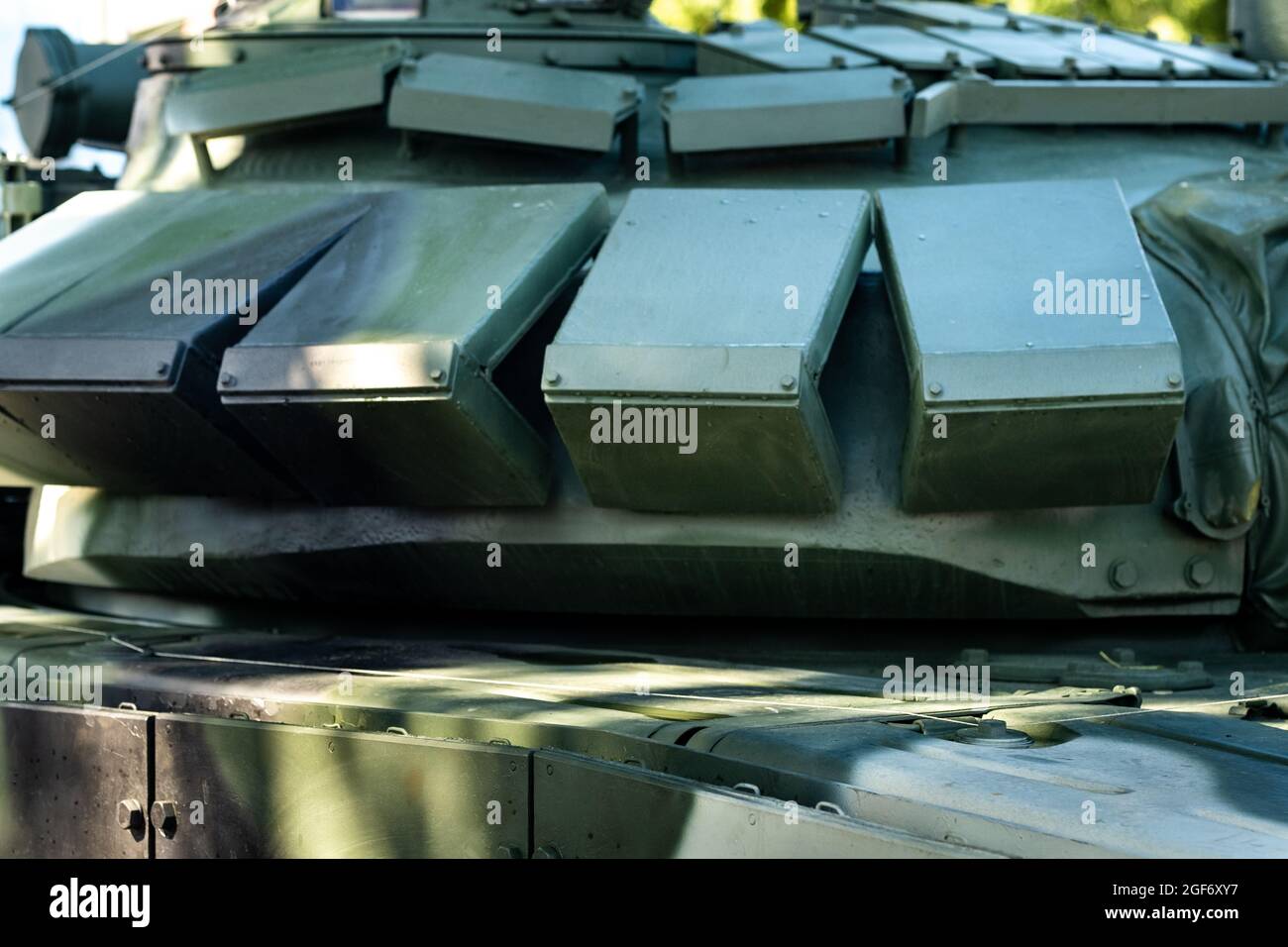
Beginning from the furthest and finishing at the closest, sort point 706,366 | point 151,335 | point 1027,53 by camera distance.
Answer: point 1027,53, point 151,335, point 706,366

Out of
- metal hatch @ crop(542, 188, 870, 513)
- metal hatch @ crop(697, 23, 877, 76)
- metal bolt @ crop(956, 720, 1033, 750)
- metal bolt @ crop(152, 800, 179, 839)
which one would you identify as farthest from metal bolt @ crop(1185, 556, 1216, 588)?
metal bolt @ crop(152, 800, 179, 839)

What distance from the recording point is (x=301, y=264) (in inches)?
221

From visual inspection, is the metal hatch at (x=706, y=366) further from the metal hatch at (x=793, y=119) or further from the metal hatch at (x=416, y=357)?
the metal hatch at (x=793, y=119)

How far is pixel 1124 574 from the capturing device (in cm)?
513

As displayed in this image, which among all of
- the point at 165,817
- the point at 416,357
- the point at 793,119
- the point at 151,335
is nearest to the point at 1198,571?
the point at 793,119

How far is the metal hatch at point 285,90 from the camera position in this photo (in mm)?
6309

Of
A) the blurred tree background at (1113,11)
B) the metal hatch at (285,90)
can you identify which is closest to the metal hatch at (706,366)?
the metal hatch at (285,90)

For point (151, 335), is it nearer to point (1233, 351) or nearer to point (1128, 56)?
point (1233, 351)

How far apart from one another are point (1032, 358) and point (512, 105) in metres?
2.23

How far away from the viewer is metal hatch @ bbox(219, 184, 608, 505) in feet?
16.3

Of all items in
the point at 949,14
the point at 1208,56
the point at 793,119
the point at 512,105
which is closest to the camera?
the point at 793,119

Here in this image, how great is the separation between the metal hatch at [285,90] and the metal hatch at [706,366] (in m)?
1.41
